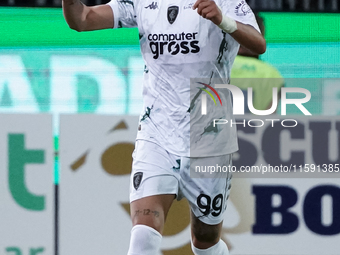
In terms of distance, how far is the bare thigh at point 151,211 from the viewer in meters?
2.46

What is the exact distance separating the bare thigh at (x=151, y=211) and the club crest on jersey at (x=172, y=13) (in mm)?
787

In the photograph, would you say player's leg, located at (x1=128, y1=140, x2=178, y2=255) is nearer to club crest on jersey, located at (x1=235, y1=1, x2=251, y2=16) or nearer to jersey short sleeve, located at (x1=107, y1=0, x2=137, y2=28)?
jersey short sleeve, located at (x1=107, y1=0, x2=137, y2=28)

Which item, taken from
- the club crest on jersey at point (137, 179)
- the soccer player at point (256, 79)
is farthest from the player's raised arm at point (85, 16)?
the soccer player at point (256, 79)

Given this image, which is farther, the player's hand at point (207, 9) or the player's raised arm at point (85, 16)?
the player's raised arm at point (85, 16)

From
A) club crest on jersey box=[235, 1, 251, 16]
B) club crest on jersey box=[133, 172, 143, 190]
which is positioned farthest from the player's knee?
club crest on jersey box=[235, 1, 251, 16]

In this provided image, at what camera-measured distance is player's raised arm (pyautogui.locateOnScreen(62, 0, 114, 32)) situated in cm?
269

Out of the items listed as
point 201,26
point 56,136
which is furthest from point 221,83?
point 56,136

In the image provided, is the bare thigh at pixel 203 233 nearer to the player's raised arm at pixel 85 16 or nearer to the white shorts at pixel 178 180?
the white shorts at pixel 178 180

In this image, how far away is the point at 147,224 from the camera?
8.02 ft

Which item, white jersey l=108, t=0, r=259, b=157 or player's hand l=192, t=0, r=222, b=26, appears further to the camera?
white jersey l=108, t=0, r=259, b=157

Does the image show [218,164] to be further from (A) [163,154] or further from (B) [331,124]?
(B) [331,124]

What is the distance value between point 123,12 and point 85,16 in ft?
0.66

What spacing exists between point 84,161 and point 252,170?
1.09 m

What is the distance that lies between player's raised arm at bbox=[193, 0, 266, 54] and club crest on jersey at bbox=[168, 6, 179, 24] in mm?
226
